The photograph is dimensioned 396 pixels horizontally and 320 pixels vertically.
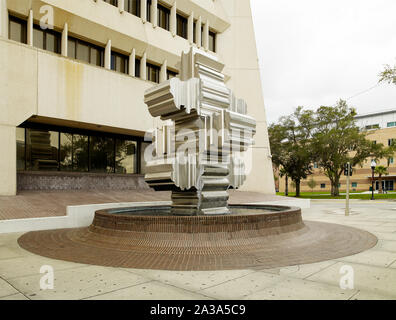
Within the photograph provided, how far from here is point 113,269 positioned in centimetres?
521

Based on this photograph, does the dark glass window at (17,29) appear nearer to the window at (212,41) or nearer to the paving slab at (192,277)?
the window at (212,41)

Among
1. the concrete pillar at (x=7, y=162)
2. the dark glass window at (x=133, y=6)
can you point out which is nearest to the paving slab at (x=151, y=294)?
the concrete pillar at (x=7, y=162)

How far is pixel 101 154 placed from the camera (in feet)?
68.2

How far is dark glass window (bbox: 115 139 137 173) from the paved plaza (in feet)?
52.9

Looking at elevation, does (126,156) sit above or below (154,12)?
below

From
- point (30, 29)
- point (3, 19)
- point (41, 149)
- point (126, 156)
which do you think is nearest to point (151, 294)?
point (3, 19)

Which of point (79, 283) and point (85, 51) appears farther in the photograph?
point (85, 51)

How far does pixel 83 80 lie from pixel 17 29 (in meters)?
4.08

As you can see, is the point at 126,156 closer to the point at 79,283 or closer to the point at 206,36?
the point at 206,36

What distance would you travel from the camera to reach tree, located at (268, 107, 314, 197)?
145 ft

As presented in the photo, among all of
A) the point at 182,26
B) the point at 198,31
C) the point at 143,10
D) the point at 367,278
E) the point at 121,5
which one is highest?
the point at 182,26

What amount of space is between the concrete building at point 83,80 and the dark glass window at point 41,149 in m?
0.05
